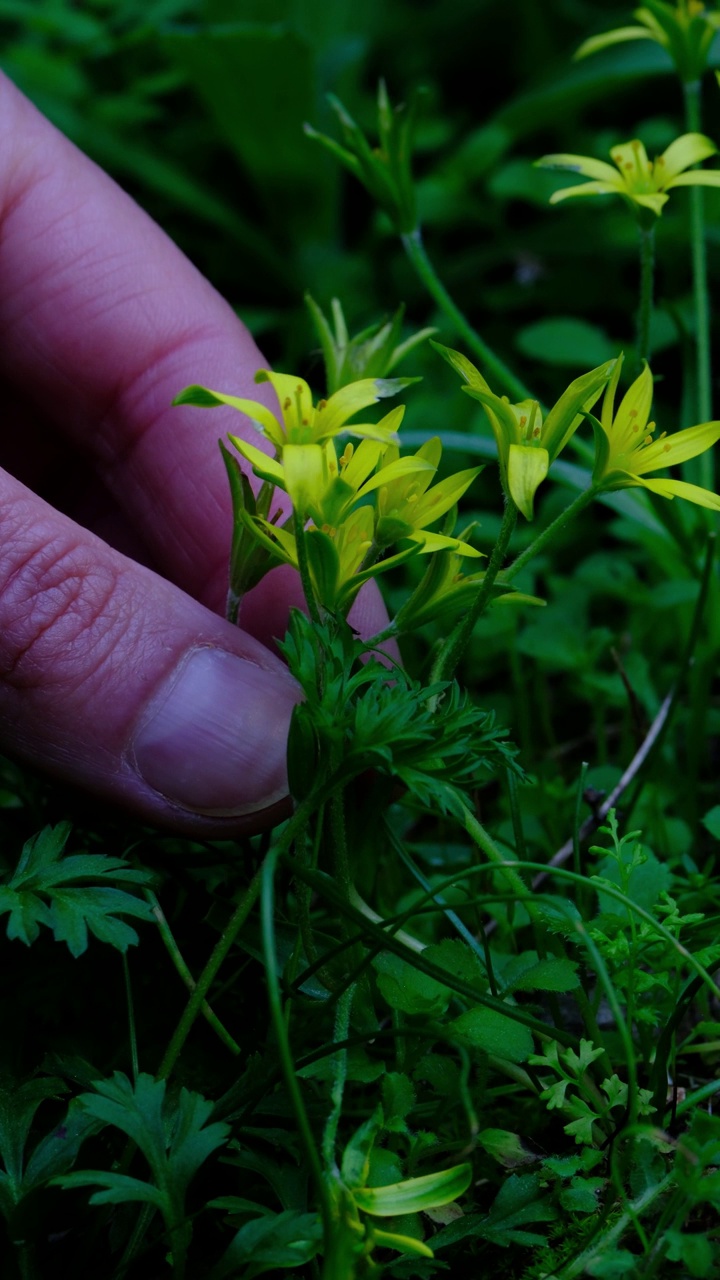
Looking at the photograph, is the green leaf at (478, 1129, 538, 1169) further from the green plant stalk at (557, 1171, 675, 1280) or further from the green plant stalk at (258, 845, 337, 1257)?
the green plant stalk at (258, 845, 337, 1257)

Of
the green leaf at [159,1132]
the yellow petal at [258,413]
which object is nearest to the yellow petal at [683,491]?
the yellow petal at [258,413]

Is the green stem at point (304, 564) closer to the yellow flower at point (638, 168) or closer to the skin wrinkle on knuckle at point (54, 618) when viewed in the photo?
A: the skin wrinkle on knuckle at point (54, 618)

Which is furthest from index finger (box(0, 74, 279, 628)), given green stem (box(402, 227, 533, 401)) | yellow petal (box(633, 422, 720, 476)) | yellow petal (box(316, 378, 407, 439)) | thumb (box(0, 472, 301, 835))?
yellow petal (box(633, 422, 720, 476))

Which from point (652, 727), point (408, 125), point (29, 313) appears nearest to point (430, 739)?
point (652, 727)

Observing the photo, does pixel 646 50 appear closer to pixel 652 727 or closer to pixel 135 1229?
pixel 652 727

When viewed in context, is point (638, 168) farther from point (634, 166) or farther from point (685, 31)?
point (685, 31)
